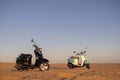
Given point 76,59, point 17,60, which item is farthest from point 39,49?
point 76,59

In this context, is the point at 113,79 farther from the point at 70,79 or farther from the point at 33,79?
the point at 33,79

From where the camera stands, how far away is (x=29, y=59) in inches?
787

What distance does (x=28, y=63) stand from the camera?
20.0 meters

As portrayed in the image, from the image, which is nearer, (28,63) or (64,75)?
(64,75)

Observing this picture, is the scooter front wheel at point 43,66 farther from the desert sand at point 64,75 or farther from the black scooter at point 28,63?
the desert sand at point 64,75

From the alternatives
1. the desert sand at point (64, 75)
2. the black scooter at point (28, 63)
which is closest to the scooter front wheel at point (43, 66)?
the black scooter at point (28, 63)

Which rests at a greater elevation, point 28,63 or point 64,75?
point 28,63

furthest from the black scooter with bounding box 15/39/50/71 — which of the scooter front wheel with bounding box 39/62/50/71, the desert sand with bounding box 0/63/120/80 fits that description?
the desert sand with bounding box 0/63/120/80

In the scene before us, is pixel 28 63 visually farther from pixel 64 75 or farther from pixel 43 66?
pixel 64 75

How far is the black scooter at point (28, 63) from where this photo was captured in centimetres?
1972

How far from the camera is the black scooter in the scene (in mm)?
19719

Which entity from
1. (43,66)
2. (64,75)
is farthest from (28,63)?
(64,75)

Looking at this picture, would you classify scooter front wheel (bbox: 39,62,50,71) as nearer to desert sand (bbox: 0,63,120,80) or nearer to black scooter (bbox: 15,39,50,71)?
black scooter (bbox: 15,39,50,71)

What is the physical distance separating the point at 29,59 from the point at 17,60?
94 cm
